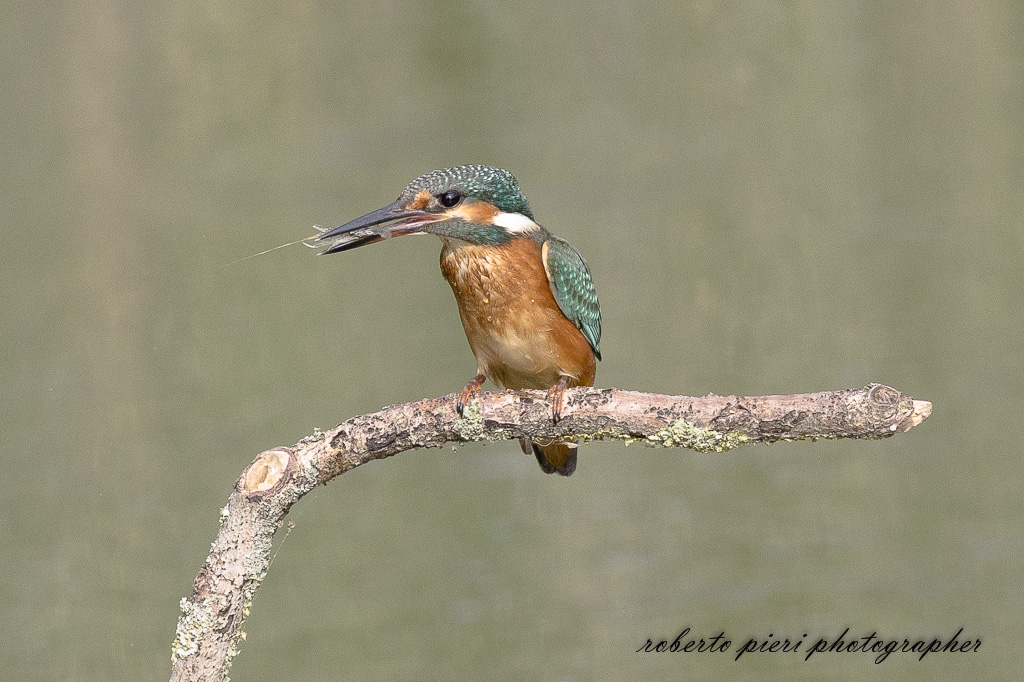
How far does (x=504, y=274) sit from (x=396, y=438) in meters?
0.72

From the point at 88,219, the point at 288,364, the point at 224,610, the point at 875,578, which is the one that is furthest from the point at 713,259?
the point at 224,610

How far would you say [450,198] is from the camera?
11.8 ft

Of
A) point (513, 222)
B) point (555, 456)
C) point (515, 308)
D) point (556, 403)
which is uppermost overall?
point (513, 222)

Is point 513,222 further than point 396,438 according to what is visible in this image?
Yes

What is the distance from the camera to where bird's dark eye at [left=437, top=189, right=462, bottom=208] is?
11.8 feet

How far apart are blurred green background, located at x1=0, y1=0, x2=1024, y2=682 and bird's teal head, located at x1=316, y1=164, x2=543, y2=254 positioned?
3.64 meters

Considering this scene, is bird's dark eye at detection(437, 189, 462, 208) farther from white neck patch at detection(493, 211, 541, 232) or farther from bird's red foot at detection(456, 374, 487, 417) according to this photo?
bird's red foot at detection(456, 374, 487, 417)

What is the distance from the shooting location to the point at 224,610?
305 cm

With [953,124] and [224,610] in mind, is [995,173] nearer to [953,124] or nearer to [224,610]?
[953,124]

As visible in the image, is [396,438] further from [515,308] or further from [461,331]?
[461,331]

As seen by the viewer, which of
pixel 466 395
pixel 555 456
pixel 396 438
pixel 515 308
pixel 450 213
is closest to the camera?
pixel 396 438

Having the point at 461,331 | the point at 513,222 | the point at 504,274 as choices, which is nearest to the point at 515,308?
the point at 504,274

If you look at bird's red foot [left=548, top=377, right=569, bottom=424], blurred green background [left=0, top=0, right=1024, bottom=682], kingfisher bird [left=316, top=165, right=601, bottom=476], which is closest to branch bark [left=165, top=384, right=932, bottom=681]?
bird's red foot [left=548, top=377, right=569, bottom=424]

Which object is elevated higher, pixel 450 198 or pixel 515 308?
pixel 450 198
